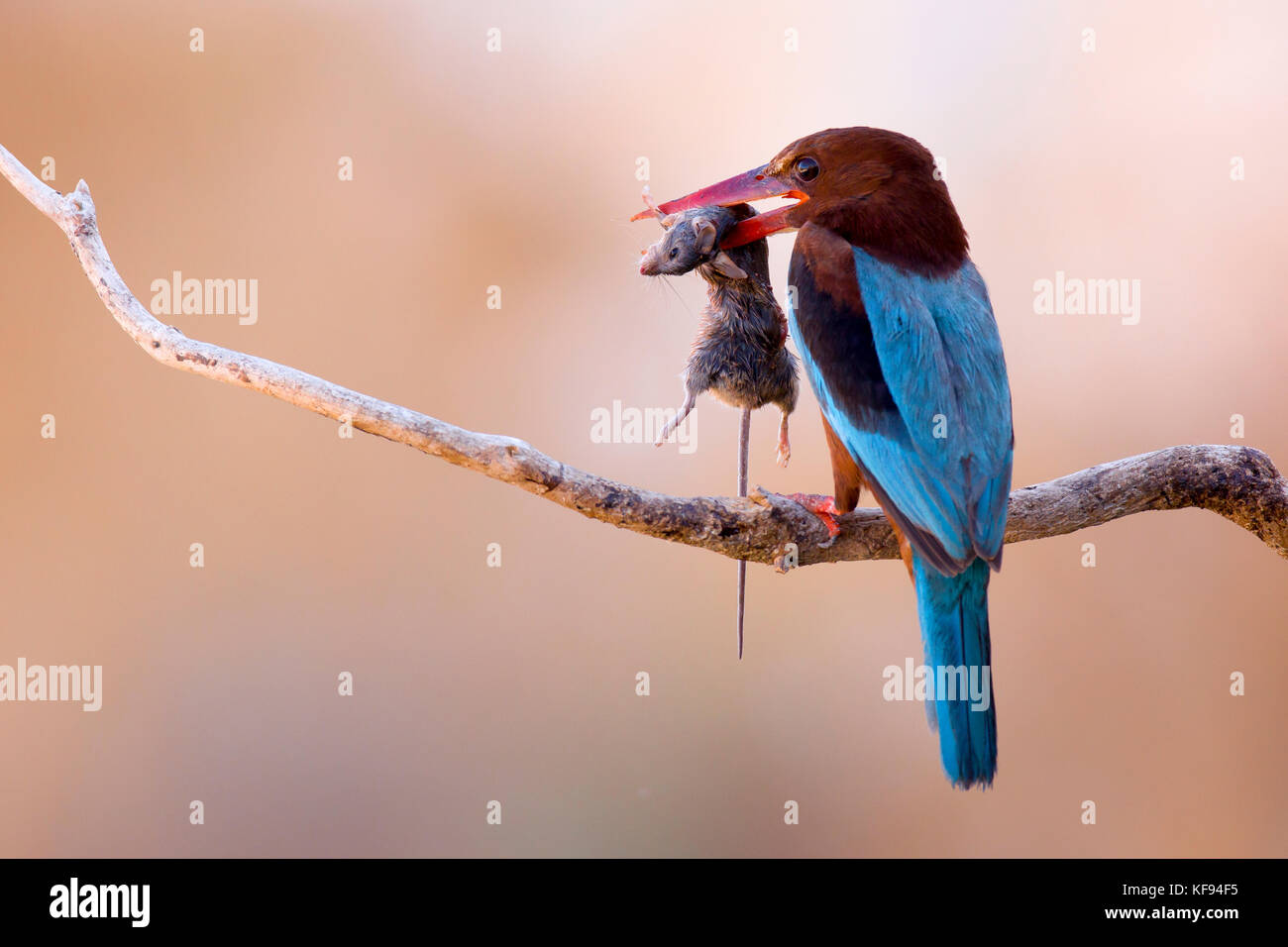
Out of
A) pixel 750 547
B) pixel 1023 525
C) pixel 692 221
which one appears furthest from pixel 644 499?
pixel 1023 525

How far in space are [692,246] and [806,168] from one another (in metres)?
0.29

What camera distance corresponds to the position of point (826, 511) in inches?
81.1

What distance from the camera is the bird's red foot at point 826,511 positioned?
205cm

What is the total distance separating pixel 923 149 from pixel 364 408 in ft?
4.09

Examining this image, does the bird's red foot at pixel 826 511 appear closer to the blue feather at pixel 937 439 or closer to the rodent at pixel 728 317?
the blue feather at pixel 937 439

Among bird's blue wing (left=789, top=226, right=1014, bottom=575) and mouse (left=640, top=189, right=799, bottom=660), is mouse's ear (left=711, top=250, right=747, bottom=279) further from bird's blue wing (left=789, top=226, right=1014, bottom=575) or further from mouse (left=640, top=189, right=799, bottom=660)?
bird's blue wing (left=789, top=226, right=1014, bottom=575)

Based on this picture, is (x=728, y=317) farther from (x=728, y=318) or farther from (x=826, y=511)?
(x=826, y=511)

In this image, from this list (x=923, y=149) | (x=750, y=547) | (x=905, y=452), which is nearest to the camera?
(x=905, y=452)

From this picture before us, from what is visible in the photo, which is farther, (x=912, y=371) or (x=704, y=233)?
(x=704, y=233)

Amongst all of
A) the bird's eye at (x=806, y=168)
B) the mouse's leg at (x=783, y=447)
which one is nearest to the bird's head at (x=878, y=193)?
the bird's eye at (x=806, y=168)

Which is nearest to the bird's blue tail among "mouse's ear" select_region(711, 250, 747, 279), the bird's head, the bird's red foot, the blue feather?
the blue feather

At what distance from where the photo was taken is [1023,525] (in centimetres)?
212

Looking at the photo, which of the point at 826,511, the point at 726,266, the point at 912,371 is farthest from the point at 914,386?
the point at 726,266

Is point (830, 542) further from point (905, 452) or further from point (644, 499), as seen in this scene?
point (644, 499)
